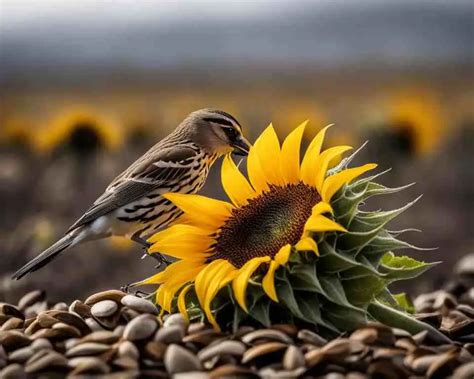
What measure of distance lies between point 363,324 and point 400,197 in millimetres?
8675

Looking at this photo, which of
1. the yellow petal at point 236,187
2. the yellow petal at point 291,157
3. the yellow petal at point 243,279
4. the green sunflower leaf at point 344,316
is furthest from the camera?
the yellow petal at point 236,187

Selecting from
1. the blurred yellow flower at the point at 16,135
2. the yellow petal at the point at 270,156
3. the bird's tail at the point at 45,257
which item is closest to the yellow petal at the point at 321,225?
the yellow petal at the point at 270,156

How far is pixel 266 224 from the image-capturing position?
397 cm

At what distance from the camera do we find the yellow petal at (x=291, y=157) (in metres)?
4.07

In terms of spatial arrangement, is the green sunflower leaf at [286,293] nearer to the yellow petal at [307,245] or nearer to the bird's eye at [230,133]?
the yellow petal at [307,245]

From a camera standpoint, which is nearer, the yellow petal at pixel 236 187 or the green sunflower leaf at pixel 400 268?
the green sunflower leaf at pixel 400 268

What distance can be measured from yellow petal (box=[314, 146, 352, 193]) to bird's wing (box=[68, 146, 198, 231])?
1153mm

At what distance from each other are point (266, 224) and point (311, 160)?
0.32 meters

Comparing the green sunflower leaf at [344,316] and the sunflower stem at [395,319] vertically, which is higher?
the green sunflower leaf at [344,316]

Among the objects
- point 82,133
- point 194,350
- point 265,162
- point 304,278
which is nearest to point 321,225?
point 304,278

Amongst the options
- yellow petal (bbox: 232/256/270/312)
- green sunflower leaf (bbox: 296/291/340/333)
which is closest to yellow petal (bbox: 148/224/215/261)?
yellow petal (bbox: 232/256/270/312)

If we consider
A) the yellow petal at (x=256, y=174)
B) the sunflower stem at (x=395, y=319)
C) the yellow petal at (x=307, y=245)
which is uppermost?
the yellow petal at (x=256, y=174)

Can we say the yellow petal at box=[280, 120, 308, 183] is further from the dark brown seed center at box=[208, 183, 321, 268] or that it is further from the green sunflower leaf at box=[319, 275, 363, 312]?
the green sunflower leaf at box=[319, 275, 363, 312]

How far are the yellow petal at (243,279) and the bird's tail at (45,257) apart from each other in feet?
4.52
